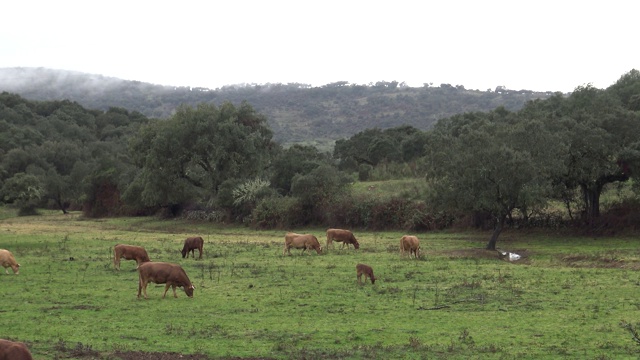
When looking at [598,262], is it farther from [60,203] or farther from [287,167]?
[60,203]

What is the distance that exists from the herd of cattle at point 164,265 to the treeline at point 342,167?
21.4 feet

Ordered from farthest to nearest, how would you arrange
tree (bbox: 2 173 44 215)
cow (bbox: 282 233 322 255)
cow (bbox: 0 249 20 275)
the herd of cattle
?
tree (bbox: 2 173 44 215)
cow (bbox: 282 233 322 255)
cow (bbox: 0 249 20 275)
the herd of cattle

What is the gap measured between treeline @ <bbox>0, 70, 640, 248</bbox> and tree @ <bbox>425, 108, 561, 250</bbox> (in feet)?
0.24

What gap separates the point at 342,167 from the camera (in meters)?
88.8

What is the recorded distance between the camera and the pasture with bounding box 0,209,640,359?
14.8m

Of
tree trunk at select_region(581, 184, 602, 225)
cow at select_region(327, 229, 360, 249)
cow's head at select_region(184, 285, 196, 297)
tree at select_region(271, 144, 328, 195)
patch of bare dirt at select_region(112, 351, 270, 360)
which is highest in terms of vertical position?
tree at select_region(271, 144, 328, 195)

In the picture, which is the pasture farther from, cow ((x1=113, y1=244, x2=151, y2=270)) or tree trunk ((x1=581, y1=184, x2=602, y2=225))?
tree trunk ((x1=581, y1=184, x2=602, y2=225))

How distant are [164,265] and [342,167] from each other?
68.2m

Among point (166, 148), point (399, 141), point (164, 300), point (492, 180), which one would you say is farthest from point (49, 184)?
point (164, 300)

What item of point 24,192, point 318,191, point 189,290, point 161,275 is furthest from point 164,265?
point 24,192

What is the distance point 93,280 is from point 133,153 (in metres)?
47.5

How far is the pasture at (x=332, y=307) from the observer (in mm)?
14797

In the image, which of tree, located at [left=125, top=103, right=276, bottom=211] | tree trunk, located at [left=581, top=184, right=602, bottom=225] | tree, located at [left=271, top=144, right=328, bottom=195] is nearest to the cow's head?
tree trunk, located at [left=581, top=184, right=602, bottom=225]

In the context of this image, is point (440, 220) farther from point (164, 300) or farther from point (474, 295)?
point (164, 300)
